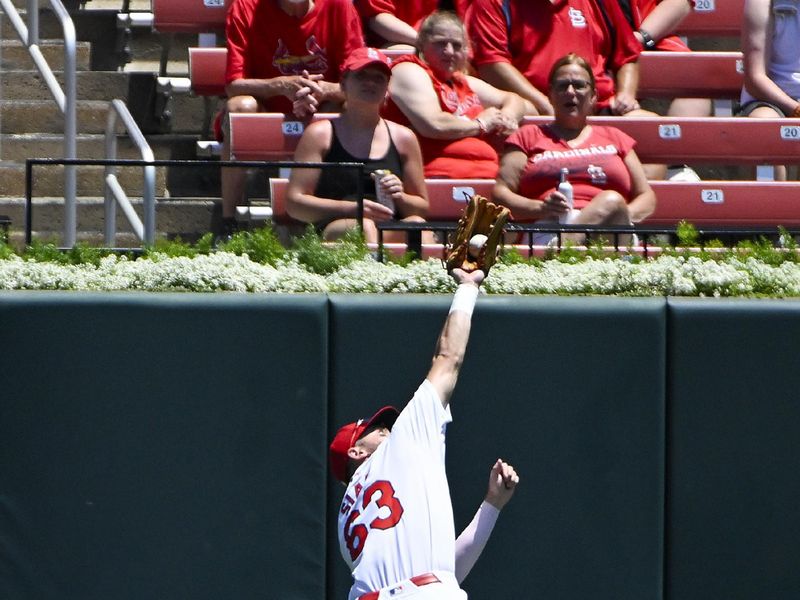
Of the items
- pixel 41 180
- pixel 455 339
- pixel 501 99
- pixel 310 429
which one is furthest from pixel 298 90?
pixel 455 339

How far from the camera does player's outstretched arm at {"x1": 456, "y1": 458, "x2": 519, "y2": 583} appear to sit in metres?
4.30

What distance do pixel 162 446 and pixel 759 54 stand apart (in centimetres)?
428

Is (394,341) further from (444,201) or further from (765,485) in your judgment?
(444,201)

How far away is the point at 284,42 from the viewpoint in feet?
25.0

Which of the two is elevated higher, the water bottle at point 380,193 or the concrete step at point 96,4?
the concrete step at point 96,4

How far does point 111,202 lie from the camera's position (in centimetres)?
666

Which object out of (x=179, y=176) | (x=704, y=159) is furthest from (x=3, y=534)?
(x=704, y=159)

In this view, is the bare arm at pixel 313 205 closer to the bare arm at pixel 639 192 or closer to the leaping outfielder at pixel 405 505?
the bare arm at pixel 639 192

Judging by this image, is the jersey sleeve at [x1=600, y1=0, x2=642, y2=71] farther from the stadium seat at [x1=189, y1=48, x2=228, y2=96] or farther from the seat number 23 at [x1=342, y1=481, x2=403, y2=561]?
the seat number 23 at [x1=342, y1=481, x2=403, y2=561]

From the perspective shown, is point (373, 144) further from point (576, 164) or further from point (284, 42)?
point (284, 42)

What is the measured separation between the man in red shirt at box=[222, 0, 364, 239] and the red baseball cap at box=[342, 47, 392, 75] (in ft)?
2.54

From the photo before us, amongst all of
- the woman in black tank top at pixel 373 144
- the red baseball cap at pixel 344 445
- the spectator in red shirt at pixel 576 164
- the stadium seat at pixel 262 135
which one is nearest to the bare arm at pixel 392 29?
the stadium seat at pixel 262 135

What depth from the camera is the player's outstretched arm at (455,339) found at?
435cm

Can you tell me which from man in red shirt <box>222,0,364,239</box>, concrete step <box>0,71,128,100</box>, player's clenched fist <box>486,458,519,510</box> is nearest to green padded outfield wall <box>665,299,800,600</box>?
player's clenched fist <box>486,458,519,510</box>
